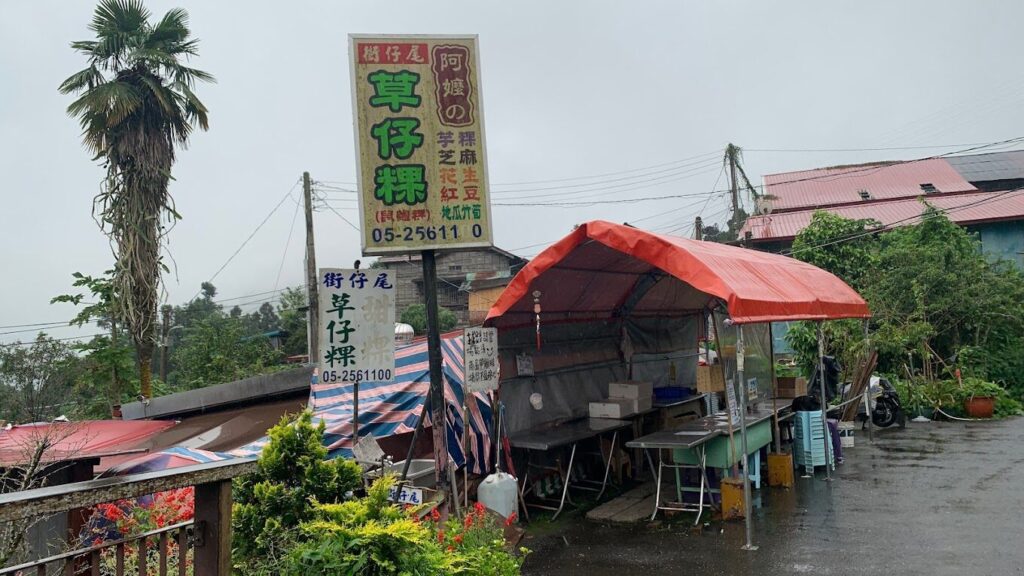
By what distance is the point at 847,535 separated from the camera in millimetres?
7492

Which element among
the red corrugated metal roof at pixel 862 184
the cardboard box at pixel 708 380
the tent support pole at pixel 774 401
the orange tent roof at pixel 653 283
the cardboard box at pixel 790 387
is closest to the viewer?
the orange tent roof at pixel 653 283

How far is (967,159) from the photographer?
3097cm

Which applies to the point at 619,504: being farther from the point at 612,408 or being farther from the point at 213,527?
the point at 213,527

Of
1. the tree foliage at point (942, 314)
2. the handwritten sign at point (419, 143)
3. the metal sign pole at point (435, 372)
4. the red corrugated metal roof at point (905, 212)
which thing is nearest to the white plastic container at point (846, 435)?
the tree foliage at point (942, 314)

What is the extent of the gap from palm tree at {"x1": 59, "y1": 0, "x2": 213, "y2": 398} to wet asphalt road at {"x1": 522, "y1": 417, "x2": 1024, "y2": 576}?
356 inches

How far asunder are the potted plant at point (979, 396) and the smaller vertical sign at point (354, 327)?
46.8 ft

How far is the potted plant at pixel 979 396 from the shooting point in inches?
606

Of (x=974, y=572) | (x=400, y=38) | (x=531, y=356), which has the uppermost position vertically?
(x=400, y=38)

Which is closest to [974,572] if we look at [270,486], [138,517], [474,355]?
[474,355]

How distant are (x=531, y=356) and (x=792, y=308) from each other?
3310 mm

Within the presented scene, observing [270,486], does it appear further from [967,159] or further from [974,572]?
[967,159]

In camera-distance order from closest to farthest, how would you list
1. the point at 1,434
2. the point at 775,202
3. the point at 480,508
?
the point at 480,508 < the point at 1,434 < the point at 775,202

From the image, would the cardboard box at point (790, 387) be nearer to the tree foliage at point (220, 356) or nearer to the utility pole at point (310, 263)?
the utility pole at point (310, 263)

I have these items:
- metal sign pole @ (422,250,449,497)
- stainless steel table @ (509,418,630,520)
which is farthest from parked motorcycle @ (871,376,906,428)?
metal sign pole @ (422,250,449,497)
